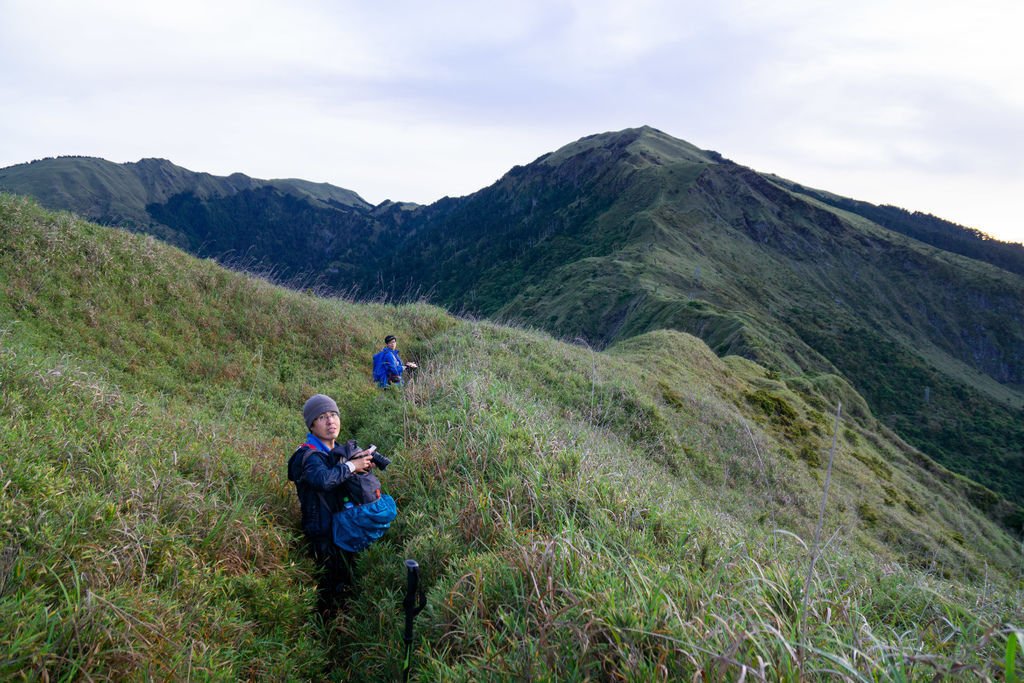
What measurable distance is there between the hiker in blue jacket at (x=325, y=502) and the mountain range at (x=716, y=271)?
8574 millimetres

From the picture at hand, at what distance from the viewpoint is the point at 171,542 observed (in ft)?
10.8

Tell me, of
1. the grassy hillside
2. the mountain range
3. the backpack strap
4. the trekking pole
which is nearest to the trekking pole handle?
the trekking pole

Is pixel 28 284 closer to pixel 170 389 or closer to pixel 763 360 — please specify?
pixel 170 389

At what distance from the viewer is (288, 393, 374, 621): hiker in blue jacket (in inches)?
153

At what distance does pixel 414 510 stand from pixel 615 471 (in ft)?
6.65

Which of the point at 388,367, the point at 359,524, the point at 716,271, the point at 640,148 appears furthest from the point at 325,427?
the point at 640,148

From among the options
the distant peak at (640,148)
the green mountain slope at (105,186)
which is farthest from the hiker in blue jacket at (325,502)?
the distant peak at (640,148)

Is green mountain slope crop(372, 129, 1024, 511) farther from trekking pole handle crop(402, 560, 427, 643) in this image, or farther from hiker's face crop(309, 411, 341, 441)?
trekking pole handle crop(402, 560, 427, 643)

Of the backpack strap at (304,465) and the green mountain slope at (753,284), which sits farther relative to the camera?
the green mountain slope at (753,284)

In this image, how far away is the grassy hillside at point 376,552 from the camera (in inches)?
94.6

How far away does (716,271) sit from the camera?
71.1 meters

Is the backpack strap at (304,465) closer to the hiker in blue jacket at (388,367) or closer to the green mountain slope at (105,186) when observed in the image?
the hiker in blue jacket at (388,367)

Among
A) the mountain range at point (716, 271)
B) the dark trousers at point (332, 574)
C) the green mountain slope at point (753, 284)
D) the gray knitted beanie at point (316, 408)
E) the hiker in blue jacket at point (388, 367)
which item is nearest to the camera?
the dark trousers at point (332, 574)

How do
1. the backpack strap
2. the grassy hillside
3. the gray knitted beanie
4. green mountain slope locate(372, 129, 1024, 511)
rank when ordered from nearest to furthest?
the grassy hillside, the backpack strap, the gray knitted beanie, green mountain slope locate(372, 129, 1024, 511)
